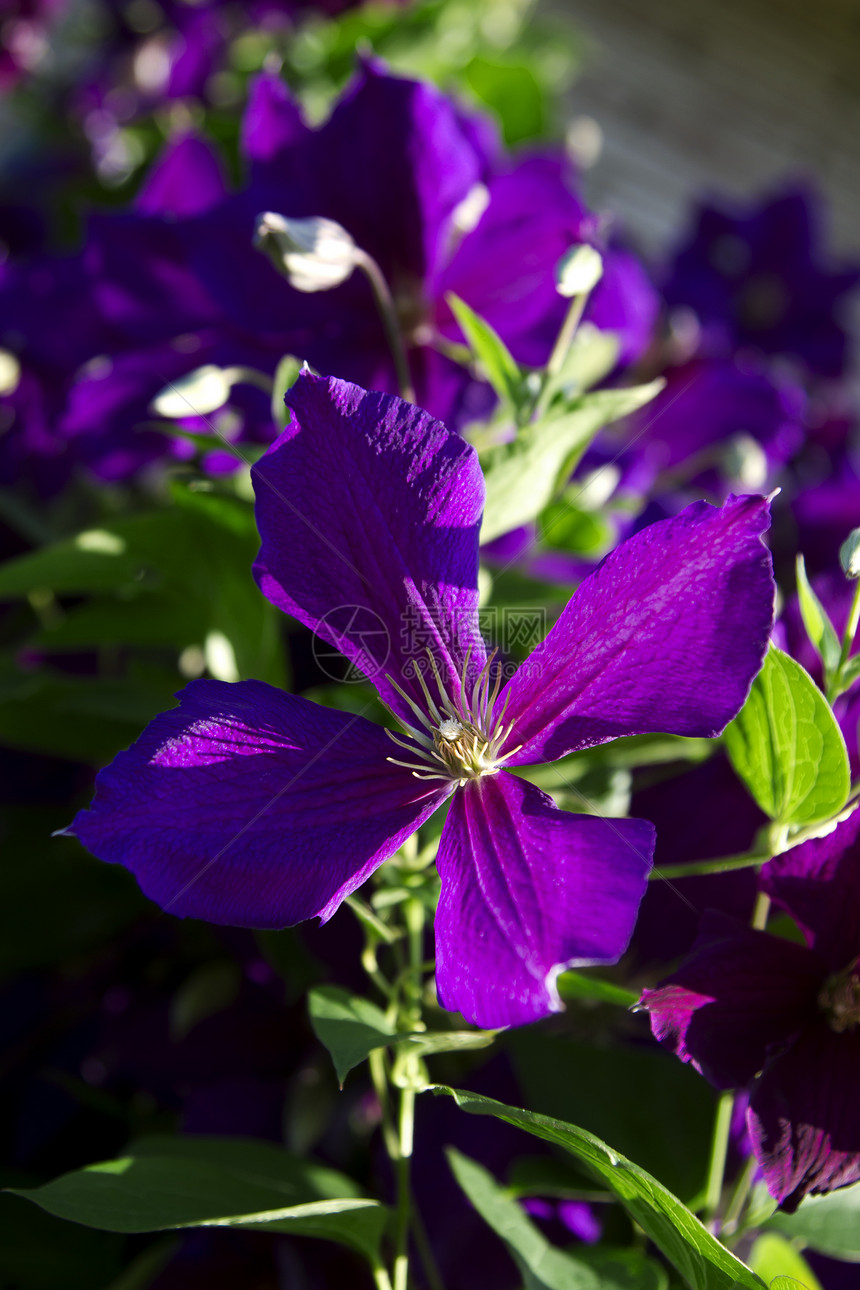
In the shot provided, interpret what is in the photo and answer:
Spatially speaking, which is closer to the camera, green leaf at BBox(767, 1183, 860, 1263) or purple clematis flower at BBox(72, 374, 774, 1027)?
purple clematis flower at BBox(72, 374, 774, 1027)

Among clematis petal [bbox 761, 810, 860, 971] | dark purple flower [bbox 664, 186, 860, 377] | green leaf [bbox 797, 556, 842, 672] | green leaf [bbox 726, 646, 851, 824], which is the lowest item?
dark purple flower [bbox 664, 186, 860, 377]

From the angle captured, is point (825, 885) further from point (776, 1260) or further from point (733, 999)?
point (776, 1260)

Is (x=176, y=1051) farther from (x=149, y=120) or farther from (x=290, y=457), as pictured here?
(x=149, y=120)

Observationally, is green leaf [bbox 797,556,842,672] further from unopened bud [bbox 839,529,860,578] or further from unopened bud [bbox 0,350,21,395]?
unopened bud [bbox 0,350,21,395]

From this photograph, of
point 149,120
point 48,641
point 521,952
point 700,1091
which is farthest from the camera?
point 149,120

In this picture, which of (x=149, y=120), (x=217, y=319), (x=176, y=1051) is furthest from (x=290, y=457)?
(x=149, y=120)

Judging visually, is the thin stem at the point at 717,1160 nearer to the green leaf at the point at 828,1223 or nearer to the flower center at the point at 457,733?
the green leaf at the point at 828,1223

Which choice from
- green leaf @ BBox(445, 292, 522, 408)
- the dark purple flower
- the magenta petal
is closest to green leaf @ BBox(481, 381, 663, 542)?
green leaf @ BBox(445, 292, 522, 408)

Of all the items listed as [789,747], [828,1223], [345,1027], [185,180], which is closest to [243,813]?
[345,1027]
